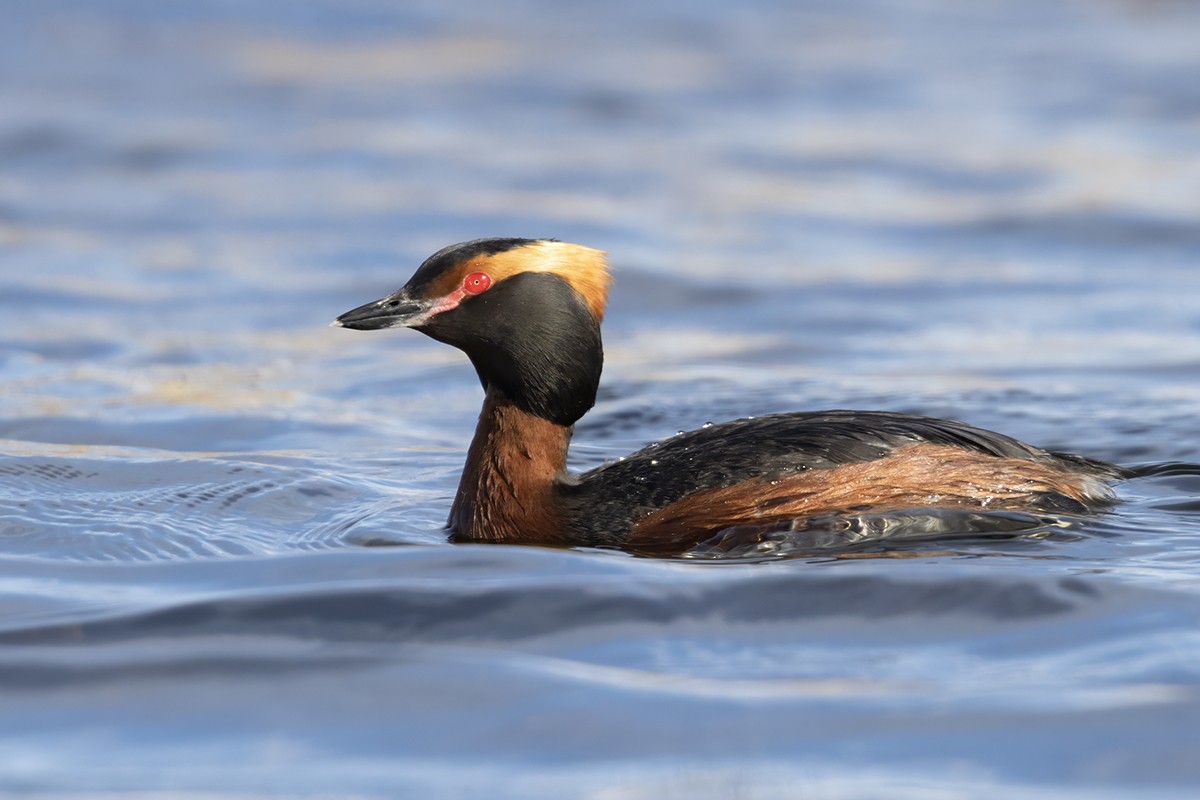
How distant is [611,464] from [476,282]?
0.94m

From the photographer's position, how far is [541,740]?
5.22 meters

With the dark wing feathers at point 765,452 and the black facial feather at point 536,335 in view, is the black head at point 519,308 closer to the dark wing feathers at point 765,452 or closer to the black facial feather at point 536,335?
the black facial feather at point 536,335

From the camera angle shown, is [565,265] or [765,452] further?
[565,265]

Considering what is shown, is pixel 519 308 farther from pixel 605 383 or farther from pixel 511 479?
pixel 605 383

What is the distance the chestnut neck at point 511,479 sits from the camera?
7590mm

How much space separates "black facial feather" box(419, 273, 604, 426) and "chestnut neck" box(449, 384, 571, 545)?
0.33 feet

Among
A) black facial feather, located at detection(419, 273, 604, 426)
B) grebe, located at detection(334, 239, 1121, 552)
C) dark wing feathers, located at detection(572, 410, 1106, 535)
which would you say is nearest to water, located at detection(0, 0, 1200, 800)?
grebe, located at detection(334, 239, 1121, 552)

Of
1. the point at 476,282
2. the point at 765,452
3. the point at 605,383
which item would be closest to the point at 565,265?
the point at 476,282

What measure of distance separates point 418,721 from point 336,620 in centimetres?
95

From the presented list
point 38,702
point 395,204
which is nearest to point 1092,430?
point 38,702

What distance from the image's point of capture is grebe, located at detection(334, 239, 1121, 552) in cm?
722

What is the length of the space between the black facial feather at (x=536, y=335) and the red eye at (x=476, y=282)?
0.03 m

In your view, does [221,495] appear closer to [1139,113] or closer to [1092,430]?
[1092,430]

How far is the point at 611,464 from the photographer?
25.6 feet
